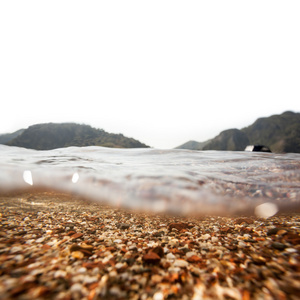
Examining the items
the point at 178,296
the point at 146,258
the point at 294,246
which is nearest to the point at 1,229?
the point at 146,258

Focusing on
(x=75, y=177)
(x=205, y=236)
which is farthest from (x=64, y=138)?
(x=205, y=236)

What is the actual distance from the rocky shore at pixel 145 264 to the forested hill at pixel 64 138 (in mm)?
79266

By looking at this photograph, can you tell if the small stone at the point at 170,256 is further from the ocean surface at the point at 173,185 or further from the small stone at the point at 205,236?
the ocean surface at the point at 173,185

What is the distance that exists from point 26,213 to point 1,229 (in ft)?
4.84

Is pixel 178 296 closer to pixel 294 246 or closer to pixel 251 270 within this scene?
pixel 251 270

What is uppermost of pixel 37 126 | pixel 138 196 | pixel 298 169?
pixel 37 126

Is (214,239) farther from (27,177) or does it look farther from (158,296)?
(27,177)

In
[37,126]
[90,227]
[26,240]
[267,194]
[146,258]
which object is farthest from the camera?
[37,126]

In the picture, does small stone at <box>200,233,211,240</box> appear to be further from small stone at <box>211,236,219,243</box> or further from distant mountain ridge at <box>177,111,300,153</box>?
distant mountain ridge at <box>177,111,300,153</box>

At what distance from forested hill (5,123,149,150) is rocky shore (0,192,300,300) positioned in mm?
79266

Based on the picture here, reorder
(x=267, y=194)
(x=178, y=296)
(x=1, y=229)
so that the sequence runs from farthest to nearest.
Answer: (x=267, y=194), (x=1, y=229), (x=178, y=296)

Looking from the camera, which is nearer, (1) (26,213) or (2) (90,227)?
(2) (90,227)

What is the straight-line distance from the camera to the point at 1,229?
317cm

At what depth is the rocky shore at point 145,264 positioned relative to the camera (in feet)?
5.32
